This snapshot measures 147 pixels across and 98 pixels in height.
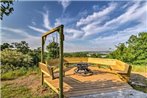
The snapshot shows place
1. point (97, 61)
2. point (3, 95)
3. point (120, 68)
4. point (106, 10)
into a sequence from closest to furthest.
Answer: point (3, 95)
point (120, 68)
point (97, 61)
point (106, 10)

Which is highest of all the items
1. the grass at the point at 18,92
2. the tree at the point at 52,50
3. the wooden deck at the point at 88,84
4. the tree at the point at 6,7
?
the tree at the point at 6,7

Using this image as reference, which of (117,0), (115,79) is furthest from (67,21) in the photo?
(115,79)

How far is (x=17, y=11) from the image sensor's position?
36.0 feet

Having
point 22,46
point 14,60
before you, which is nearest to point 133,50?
point 14,60

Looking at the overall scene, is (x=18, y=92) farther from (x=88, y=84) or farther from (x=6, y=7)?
(x=6, y=7)

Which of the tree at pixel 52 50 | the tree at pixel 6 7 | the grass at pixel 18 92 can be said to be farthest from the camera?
the tree at pixel 52 50

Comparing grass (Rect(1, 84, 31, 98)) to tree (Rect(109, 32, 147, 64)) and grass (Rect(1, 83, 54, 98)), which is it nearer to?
grass (Rect(1, 83, 54, 98))

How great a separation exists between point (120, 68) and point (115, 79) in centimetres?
73

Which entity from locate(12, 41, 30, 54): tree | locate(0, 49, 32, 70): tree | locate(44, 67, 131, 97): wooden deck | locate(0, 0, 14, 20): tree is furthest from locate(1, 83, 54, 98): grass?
locate(12, 41, 30, 54): tree

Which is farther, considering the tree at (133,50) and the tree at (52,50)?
the tree at (52,50)

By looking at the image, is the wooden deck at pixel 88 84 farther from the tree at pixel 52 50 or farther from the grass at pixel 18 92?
the tree at pixel 52 50

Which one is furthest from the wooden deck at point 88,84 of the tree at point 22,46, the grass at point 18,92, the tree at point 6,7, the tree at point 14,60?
the tree at point 22,46

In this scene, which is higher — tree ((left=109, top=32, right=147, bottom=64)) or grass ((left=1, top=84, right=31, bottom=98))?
tree ((left=109, top=32, right=147, bottom=64))

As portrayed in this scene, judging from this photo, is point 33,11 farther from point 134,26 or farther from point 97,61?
point 134,26
